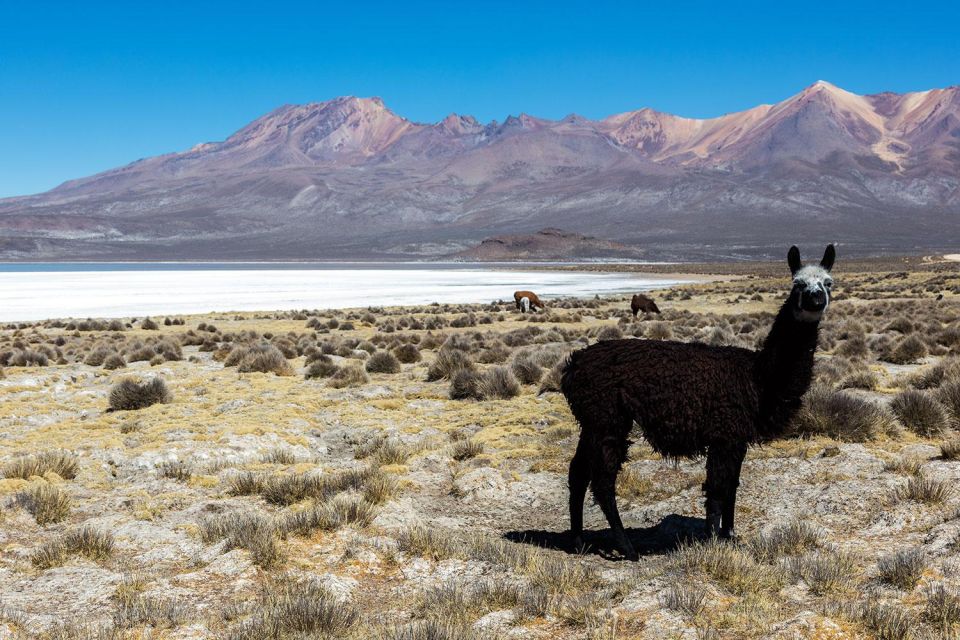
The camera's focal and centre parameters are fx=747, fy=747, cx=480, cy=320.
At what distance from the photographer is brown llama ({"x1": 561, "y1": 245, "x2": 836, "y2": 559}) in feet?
18.3

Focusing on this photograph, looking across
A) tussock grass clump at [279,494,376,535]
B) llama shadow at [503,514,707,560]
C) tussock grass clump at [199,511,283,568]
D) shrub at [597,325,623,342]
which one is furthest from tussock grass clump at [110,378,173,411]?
shrub at [597,325,623,342]

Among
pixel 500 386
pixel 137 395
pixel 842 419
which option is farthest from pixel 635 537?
pixel 137 395

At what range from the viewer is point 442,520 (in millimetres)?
7164

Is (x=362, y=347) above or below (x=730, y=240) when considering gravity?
below

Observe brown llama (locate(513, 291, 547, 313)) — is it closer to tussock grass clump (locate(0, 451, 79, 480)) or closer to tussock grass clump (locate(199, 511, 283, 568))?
tussock grass clump (locate(0, 451, 79, 480))

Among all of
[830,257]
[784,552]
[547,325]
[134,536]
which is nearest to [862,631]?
[784,552]

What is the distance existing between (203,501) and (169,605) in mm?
2872

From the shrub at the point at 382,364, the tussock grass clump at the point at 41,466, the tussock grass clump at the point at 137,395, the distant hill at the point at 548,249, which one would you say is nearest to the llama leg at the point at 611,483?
the tussock grass clump at the point at 41,466

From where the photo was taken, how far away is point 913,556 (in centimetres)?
482

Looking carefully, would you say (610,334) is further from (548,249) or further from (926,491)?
(548,249)

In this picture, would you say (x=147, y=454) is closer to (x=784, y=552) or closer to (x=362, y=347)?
(x=784, y=552)

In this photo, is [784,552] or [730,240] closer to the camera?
[784,552]

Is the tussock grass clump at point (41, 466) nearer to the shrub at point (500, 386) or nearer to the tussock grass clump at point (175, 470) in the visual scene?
the tussock grass clump at point (175, 470)

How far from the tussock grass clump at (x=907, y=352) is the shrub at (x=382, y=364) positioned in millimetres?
10709
